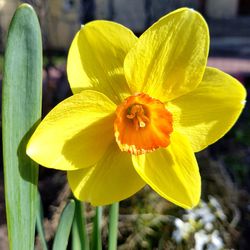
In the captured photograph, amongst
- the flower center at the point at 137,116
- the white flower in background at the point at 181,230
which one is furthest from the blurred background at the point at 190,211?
the flower center at the point at 137,116

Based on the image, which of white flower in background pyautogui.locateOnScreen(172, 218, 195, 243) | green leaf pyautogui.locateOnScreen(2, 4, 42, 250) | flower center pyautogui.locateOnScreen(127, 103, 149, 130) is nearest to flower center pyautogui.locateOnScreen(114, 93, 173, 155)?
flower center pyautogui.locateOnScreen(127, 103, 149, 130)

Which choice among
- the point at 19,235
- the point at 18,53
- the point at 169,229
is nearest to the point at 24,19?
the point at 18,53

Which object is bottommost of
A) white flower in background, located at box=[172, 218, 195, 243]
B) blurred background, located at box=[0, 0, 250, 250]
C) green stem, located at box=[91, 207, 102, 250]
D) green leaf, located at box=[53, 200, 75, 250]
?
blurred background, located at box=[0, 0, 250, 250]

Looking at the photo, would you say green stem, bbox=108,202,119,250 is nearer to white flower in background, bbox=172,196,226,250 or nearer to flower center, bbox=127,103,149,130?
flower center, bbox=127,103,149,130

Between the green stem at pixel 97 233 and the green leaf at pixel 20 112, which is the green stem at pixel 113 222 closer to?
the green stem at pixel 97 233

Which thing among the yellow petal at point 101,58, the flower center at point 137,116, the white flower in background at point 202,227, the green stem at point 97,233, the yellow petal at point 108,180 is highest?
the yellow petal at point 101,58
